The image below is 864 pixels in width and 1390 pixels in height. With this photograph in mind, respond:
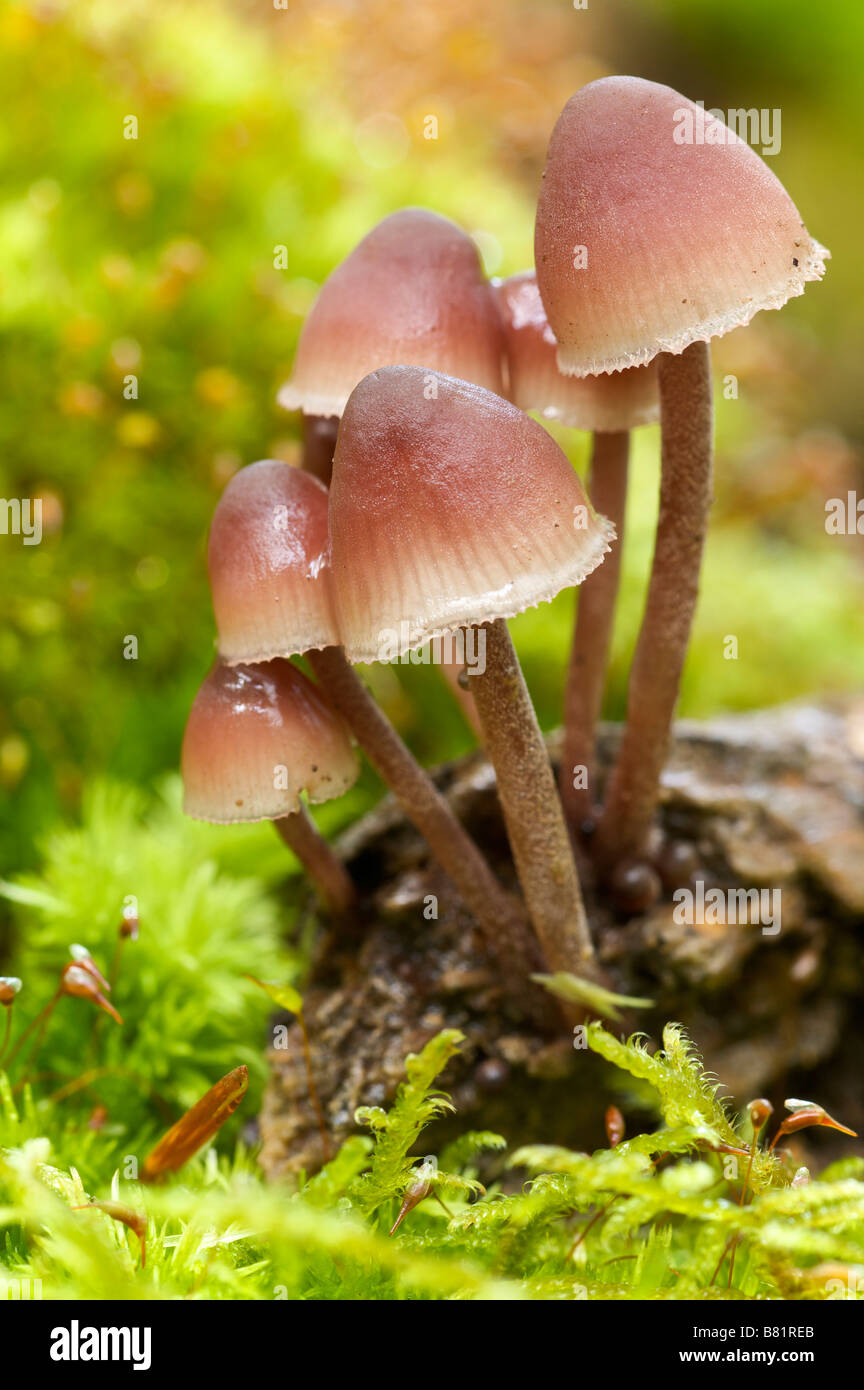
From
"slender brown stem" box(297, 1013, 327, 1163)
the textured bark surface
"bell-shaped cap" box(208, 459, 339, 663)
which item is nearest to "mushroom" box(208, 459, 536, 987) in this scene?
"bell-shaped cap" box(208, 459, 339, 663)

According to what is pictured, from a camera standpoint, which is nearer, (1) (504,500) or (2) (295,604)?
(1) (504,500)

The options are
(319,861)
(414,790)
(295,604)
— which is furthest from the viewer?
(319,861)

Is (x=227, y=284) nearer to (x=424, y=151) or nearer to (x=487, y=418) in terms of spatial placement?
(x=424, y=151)

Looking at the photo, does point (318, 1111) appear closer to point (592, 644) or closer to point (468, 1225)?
point (468, 1225)

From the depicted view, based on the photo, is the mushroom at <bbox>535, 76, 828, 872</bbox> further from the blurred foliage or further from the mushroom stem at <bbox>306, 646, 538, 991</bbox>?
the blurred foliage

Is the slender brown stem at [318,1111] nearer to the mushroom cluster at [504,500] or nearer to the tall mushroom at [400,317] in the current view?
the mushroom cluster at [504,500]

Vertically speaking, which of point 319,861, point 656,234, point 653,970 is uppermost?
point 656,234

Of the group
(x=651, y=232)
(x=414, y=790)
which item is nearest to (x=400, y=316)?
(x=651, y=232)
